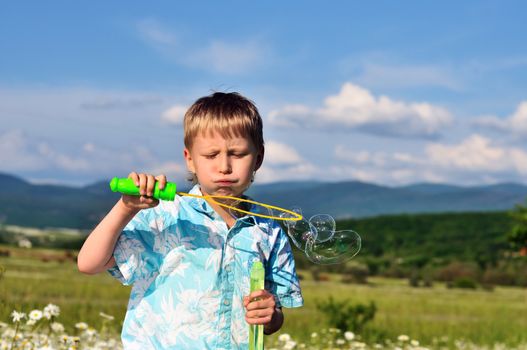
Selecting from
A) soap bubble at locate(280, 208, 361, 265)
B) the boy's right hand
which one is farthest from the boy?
soap bubble at locate(280, 208, 361, 265)

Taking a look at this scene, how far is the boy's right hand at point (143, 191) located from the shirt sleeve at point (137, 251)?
12.5 inches

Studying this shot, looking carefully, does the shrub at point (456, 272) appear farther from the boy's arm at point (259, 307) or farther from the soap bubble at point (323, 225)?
the boy's arm at point (259, 307)

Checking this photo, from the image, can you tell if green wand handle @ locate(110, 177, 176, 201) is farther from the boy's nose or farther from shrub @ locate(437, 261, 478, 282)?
shrub @ locate(437, 261, 478, 282)

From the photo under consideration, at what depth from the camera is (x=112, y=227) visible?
10.3 ft

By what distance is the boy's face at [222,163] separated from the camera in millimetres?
3340

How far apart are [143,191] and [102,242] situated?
15.3 inches

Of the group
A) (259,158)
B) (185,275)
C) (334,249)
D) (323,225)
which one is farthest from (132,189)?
(334,249)

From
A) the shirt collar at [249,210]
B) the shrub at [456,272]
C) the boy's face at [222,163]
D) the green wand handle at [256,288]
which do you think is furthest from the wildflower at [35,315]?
the shrub at [456,272]

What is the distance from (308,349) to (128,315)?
3.85m

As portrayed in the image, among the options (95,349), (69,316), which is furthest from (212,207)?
(69,316)

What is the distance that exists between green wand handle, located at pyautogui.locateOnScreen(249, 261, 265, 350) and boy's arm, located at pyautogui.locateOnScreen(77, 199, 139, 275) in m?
0.54

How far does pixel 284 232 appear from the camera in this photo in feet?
12.4

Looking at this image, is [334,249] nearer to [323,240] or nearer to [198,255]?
[323,240]

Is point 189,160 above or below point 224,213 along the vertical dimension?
above
